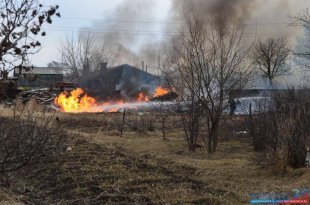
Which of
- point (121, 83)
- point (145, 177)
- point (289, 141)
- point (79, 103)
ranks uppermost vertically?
point (121, 83)

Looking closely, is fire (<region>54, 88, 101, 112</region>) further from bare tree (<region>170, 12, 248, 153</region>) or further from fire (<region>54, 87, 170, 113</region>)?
bare tree (<region>170, 12, 248, 153</region>)

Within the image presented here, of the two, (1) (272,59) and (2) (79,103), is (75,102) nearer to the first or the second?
(2) (79,103)

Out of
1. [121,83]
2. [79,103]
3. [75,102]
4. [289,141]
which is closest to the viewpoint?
[289,141]

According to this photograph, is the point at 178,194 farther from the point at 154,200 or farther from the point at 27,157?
the point at 27,157

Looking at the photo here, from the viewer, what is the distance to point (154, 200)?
23.7ft

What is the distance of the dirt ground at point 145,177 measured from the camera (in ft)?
24.3

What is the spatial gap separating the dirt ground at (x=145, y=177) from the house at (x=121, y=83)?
31518 mm

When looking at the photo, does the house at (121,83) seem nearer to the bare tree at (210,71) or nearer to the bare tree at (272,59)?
the bare tree at (272,59)

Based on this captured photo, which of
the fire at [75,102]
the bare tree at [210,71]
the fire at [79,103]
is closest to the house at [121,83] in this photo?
the fire at [79,103]

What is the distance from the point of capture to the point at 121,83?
52.6 metres

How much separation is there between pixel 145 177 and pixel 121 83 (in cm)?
4385

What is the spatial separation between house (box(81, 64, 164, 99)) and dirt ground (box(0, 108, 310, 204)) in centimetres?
3152

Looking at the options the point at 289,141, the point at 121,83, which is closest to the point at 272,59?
the point at 121,83

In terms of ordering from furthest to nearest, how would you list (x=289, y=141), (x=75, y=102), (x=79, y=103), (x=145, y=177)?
(x=79, y=103) < (x=75, y=102) < (x=289, y=141) < (x=145, y=177)
